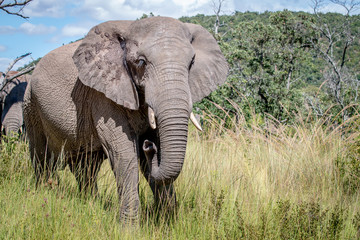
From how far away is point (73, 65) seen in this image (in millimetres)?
4461

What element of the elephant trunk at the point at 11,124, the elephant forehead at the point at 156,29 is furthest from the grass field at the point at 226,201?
the elephant trunk at the point at 11,124

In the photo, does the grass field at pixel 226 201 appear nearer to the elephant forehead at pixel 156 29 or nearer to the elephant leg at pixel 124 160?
the elephant leg at pixel 124 160

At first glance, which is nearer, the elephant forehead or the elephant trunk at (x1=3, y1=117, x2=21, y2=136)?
the elephant forehead

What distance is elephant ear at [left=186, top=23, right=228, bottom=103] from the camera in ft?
13.3

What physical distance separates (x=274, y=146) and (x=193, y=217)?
320 centimetres

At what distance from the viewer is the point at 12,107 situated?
7.94m

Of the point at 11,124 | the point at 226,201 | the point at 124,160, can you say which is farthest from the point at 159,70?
the point at 11,124

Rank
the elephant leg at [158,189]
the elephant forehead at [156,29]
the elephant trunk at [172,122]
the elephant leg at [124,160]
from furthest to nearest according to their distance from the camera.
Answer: the elephant leg at [158,189] < the elephant leg at [124,160] < the elephant forehead at [156,29] < the elephant trunk at [172,122]

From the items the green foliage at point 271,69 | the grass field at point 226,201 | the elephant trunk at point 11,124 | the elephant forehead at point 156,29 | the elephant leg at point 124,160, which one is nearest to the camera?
the grass field at point 226,201

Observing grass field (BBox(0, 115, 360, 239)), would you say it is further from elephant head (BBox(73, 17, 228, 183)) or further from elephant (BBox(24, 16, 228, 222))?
elephant head (BBox(73, 17, 228, 183))

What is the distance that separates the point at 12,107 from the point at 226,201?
18.0 ft

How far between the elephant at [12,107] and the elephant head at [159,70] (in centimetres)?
440

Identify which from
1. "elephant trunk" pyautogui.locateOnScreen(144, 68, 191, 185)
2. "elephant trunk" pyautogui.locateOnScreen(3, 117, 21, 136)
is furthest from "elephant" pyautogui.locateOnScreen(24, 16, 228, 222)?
"elephant trunk" pyautogui.locateOnScreen(3, 117, 21, 136)

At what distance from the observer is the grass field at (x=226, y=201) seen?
3422mm
